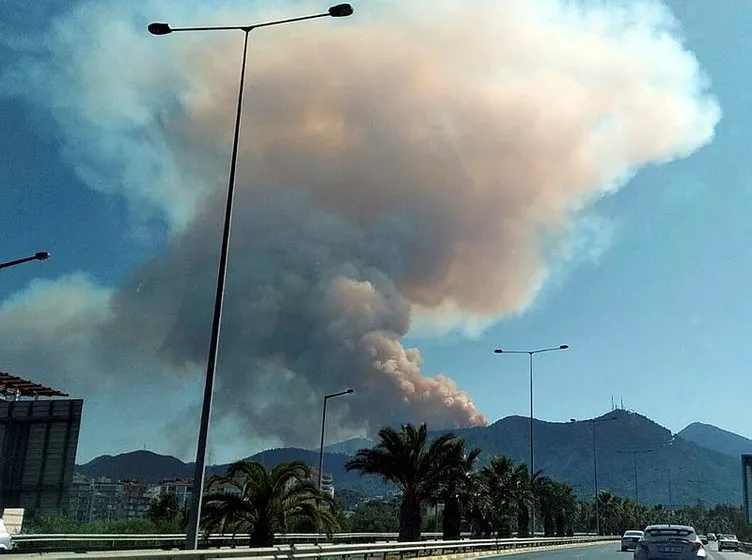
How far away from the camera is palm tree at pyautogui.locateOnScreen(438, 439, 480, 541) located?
150 ft

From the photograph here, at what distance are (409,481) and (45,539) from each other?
19.6 metres

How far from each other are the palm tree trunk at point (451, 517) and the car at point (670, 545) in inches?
987

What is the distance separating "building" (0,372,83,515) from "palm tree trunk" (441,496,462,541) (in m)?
21.7

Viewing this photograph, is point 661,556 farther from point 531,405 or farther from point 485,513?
point 531,405

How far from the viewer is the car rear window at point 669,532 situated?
24547 mm

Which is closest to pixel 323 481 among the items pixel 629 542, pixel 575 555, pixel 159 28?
pixel 629 542

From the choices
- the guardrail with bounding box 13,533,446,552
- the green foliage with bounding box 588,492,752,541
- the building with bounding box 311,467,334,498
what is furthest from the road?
the green foliage with bounding box 588,492,752,541

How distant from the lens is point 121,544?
122ft

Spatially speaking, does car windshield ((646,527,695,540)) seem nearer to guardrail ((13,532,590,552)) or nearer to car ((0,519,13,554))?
guardrail ((13,532,590,552))

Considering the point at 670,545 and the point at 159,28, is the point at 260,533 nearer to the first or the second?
the point at 670,545

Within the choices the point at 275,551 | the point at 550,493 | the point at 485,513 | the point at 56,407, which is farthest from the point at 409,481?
the point at 550,493

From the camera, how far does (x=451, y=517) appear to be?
50.4 meters

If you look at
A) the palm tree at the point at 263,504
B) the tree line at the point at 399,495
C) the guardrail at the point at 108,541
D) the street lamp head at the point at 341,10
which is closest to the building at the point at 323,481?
the tree line at the point at 399,495

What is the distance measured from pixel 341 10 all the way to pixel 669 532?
18044mm
